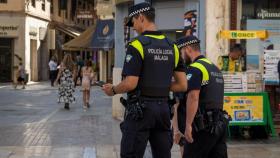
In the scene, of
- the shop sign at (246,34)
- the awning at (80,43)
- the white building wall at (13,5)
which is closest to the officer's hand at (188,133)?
the shop sign at (246,34)

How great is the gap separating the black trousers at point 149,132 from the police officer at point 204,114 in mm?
561

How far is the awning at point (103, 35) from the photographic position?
109 ft

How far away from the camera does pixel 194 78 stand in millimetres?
6238

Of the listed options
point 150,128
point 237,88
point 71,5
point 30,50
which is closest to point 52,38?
point 30,50

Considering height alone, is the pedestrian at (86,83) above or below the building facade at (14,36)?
below

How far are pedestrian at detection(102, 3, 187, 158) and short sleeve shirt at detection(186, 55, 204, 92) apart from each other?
0.52m

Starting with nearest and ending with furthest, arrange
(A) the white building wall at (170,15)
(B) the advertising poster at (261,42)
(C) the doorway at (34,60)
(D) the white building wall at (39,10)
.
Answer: (B) the advertising poster at (261,42) < (A) the white building wall at (170,15) < (D) the white building wall at (39,10) < (C) the doorway at (34,60)

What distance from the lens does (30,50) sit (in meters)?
40.9

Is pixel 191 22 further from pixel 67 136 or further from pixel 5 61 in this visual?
pixel 5 61

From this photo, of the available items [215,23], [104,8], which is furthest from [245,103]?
[104,8]

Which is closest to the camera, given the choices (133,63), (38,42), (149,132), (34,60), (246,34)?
(133,63)

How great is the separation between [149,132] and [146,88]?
410 millimetres

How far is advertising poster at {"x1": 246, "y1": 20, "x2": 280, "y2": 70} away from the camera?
12.6 meters

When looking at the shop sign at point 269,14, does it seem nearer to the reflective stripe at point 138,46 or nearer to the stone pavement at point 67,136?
the stone pavement at point 67,136
